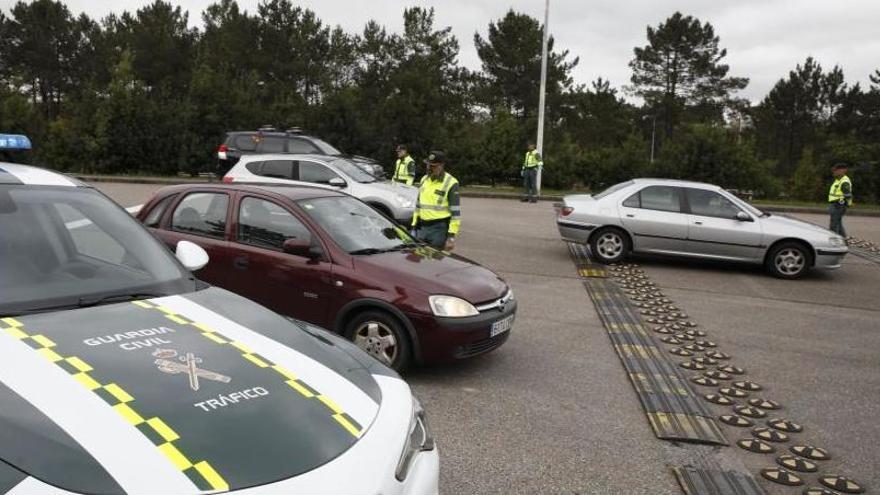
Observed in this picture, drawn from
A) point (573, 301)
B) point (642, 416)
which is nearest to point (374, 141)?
point (573, 301)

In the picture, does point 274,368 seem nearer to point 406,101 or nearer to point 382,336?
point 382,336

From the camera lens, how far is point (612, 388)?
5.47 meters

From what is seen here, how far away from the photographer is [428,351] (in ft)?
17.3

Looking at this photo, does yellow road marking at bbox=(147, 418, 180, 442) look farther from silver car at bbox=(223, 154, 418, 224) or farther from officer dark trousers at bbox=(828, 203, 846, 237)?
officer dark trousers at bbox=(828, 203, 846, 237)

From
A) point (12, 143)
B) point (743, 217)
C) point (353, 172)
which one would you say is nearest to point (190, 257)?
point (12, 143)

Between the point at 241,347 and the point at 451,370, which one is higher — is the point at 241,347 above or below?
above

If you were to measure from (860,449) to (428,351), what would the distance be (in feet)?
9.73

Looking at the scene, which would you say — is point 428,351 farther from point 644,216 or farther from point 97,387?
point 644,216

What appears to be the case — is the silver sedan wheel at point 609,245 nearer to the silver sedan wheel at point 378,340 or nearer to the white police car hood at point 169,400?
the silver sedan wheel at point 378,340

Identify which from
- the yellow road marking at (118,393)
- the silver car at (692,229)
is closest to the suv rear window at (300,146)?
the silver car at (692,229)

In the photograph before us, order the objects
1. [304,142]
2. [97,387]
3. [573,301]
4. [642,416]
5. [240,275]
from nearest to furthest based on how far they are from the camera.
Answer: [97,387]
[642,416]
[240,275]
[573,301]
[304,142]

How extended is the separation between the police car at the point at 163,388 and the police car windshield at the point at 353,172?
947 cm

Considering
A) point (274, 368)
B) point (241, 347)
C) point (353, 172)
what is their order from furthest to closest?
point (353, 172)
point (241, 347)
point (274, 368)

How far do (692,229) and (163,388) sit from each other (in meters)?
9.99
